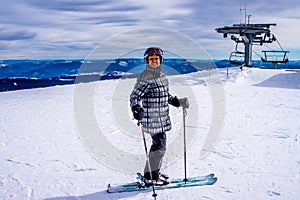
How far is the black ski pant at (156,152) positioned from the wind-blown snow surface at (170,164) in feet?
1.06

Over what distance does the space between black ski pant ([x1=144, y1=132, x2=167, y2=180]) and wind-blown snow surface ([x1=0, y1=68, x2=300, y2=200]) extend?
32 cm

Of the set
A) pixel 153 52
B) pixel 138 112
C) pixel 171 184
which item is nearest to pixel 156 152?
pixel 171 184

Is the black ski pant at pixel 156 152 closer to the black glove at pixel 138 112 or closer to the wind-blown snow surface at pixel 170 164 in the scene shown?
the wind-blown snow surface at pixel 170 164

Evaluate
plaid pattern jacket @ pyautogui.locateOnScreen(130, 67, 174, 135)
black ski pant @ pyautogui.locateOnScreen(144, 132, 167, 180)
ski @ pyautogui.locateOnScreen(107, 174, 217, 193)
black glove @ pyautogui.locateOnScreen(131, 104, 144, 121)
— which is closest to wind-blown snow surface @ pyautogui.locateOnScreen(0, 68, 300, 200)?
ski @ pyautogui.locateOnScreen(107, 174, 217, 193)

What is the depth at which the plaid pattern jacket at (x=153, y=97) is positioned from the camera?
3.90m

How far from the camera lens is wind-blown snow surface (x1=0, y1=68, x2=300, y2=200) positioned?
4164 millimetres

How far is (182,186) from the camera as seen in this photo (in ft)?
14.1

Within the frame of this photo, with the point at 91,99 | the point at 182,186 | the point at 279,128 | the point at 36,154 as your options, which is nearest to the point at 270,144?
the point at 279,128

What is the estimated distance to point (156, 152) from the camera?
4168 millimetres

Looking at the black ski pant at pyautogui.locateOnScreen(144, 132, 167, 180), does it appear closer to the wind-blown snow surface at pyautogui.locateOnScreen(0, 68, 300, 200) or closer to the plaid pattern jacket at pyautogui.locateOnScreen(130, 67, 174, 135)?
the plaid pattern jacket at pyautogui.locateOnScreen(130, 67, 174, 135)

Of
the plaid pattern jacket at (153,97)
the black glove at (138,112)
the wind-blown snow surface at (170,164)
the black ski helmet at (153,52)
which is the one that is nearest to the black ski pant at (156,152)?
the plaid pattern jacket at (153,97)

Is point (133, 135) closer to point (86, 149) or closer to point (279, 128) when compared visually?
point (86, 149)

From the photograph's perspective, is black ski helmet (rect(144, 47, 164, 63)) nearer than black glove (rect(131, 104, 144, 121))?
No

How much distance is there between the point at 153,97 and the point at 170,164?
1823mm
